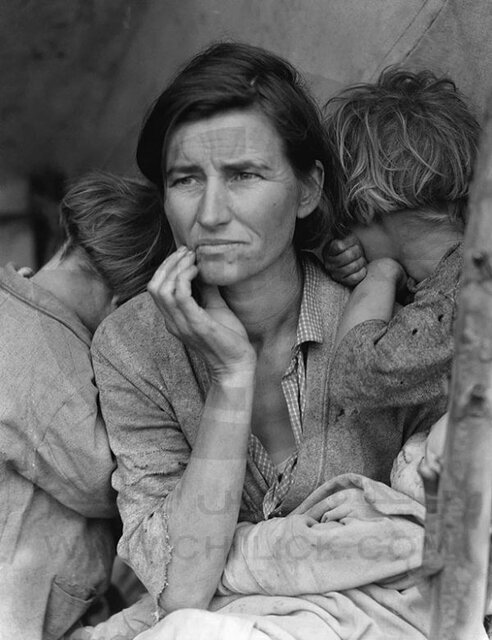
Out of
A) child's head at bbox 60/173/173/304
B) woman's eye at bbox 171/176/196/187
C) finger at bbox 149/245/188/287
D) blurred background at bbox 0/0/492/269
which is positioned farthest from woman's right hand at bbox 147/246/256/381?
blurred background at bbox 0/0/492/269

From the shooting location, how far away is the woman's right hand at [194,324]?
6.73ft

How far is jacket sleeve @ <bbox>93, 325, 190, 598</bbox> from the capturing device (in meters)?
2.19

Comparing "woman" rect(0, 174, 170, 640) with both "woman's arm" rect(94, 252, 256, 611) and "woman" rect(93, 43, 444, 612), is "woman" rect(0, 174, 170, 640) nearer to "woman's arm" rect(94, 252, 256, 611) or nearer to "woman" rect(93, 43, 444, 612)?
"woman" rect(93, 43, 444, 612)

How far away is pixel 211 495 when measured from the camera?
2.05 meters

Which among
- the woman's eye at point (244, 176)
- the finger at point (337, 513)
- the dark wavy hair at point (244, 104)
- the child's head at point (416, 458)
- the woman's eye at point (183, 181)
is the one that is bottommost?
the finger at point (337, 513)

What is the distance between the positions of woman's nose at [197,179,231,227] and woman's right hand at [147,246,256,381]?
0.09 meters

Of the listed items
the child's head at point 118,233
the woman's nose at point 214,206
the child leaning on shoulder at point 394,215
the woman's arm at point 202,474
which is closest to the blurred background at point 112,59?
the child leaning on shoulder at point 394,215

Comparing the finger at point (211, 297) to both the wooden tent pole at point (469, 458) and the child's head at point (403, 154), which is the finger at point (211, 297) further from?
the wooden tent pole at point (469, 458)

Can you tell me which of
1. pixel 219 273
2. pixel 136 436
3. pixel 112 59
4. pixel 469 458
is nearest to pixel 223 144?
pixel 219 273

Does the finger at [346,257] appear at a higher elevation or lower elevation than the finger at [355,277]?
higher

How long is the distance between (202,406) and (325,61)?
1159 mm

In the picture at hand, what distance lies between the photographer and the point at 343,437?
2.19m

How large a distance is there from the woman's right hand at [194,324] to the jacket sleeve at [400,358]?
0.61 ft

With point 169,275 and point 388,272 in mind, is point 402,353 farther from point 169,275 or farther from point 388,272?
point 169,275
